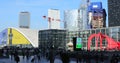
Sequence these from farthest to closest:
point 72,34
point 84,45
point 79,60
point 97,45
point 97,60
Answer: point 72,34
point 84,45
point 97,45
point 79,60
point 97,60

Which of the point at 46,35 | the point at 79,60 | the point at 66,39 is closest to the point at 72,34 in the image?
the point at 66,39

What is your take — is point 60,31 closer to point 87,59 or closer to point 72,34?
point 72,34

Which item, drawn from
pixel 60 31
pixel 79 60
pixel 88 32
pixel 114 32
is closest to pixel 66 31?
pixel 60 31

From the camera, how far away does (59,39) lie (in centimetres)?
18262

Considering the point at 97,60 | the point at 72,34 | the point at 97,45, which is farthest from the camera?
the point at 72,34

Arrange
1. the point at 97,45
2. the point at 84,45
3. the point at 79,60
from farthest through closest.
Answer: the point at 84,45 < the point at 97,45 < the point at 79,60

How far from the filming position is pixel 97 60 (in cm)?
3762

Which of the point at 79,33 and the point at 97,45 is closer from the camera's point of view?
the point at 97,45

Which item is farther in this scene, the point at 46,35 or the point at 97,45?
the point at 46,35

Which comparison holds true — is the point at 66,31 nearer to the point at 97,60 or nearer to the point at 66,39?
the point at 66,39

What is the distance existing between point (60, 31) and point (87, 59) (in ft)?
476

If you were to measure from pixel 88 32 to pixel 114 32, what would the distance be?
16.5 metres

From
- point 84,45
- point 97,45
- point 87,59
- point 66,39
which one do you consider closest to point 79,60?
point 87,59

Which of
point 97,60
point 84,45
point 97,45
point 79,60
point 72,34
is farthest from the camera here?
point 72,34
